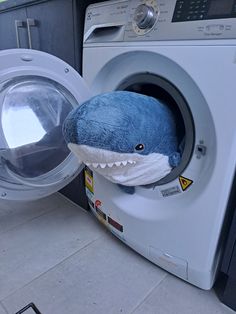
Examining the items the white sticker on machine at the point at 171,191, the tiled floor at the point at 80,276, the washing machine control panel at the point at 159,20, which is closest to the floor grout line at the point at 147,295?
the tiled floor at the point at 80,276

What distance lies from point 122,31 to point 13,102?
1.49 ft

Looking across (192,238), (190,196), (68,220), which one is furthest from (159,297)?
(68,220)

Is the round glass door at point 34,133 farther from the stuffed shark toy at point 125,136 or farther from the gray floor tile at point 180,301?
the gray floor tile at point 180,301

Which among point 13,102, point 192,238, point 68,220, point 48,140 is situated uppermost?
point 13,102

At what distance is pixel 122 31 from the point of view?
0.76 m

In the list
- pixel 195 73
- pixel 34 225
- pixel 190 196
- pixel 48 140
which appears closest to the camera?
pixel 195 73

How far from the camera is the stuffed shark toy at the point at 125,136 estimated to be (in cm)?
59

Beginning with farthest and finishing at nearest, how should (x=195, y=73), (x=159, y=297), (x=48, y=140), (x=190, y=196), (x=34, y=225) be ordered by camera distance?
(x=34, y=225)
(x=48, y=140)
(x=159, y=297)
(x=190, y=196)
(x=195, y=73)

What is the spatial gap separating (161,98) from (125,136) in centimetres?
31

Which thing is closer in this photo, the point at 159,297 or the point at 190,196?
the point at 190,196

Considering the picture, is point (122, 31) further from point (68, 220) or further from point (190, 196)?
point (68, 220)

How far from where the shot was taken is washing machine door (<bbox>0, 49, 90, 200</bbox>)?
31.5 inches

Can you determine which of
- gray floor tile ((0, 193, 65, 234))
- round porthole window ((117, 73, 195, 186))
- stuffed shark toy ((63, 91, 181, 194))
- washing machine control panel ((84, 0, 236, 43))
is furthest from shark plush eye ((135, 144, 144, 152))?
gray floor tile ((0, 193, 65, 234))

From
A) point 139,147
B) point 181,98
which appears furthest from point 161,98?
point 139,147
